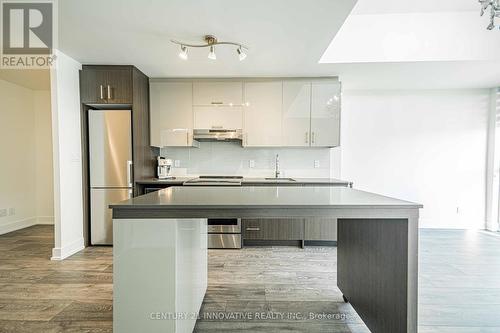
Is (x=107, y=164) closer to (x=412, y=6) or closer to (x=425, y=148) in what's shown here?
(x=412, y=6)

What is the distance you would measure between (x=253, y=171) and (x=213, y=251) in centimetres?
140

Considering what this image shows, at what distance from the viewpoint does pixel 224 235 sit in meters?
3.19

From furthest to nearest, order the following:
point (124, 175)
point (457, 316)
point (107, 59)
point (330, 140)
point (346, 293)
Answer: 1. point (330, 140)
2. point (124, 175)
3. point (107, 59)
4. point (346, 293)
5. point (457, 316)

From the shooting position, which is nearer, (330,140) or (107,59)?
(107,59)

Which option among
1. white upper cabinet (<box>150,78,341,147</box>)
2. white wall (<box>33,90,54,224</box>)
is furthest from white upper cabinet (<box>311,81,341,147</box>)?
white wall (<box>33,90,54,224</box>)

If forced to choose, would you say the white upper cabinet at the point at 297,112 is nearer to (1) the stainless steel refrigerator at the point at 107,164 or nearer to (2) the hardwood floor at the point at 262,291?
(2) the hardwood floor at the point at 262,291

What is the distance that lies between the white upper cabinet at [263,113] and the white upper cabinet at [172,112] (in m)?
0.83

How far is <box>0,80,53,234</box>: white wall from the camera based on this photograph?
12.8 ft

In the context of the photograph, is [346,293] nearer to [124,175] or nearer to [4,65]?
[124,175]

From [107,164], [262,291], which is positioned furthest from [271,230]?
[107,164]

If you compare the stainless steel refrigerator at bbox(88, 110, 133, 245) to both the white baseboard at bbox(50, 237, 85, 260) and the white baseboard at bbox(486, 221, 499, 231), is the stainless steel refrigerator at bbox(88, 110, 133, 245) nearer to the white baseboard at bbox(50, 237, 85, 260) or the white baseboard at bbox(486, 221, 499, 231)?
the white baseboard at bbox(50, 237, 85, 260)

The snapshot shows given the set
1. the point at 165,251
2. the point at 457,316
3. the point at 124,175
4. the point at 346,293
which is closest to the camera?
the point at 165,251

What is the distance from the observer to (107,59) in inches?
117

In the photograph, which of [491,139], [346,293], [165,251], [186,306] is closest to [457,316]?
[346,293]
